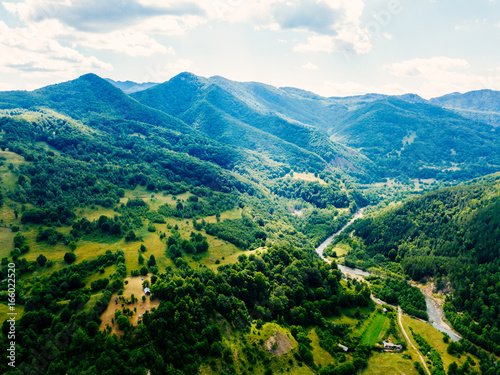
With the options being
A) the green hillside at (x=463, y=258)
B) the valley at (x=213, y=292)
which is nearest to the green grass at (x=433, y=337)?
the valley at (x=213, y=292)

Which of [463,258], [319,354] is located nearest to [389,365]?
[319,354]

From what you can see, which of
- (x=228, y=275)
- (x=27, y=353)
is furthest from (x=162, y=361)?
(x=228, y=275)

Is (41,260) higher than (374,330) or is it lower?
higher

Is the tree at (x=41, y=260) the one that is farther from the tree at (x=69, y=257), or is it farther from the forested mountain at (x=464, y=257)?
the forested mountain at (x=464, y=257)

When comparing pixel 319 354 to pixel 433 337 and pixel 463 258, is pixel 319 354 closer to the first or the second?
pixel 433 337

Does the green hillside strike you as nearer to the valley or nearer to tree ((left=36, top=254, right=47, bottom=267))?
the valley

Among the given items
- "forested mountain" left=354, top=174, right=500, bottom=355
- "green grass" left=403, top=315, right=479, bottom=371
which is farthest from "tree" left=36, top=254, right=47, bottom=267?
"forested mountain" left=354, top=174, right=500, bottom=355
